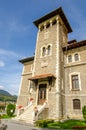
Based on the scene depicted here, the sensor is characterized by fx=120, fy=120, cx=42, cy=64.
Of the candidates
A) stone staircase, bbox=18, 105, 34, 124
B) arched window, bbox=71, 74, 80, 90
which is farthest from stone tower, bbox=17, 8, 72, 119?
arched window, bbox=71, 74, 80, 90

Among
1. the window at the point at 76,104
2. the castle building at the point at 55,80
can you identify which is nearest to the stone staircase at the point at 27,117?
the castle building at the point at 55,80

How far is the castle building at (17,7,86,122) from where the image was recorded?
1568 cm

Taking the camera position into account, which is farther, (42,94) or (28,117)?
(42,94)

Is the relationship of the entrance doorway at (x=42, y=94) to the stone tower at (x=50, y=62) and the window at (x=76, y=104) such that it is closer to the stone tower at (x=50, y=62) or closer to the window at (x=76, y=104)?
the stone tower at (x=50, y=62)

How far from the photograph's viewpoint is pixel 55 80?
1695cm

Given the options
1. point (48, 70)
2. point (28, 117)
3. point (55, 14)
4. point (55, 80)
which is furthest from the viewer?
point (55, 14)

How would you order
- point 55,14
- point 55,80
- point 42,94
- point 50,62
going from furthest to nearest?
point 55,14 → point 50,62 → point 42,94 → point 55,80

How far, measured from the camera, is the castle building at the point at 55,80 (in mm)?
15680

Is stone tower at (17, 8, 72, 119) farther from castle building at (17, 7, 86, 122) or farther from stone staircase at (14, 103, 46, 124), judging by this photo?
stone staircase at (14, 103, 46, 124)

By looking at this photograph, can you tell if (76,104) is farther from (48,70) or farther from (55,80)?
(48,70)

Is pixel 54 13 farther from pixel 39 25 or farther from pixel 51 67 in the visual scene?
pixel 51 67

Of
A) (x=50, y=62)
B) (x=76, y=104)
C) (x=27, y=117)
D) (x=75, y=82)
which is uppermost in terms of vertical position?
(x=50, y=62)

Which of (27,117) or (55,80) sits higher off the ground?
(55,80)

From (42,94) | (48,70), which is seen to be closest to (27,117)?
(42,94)
